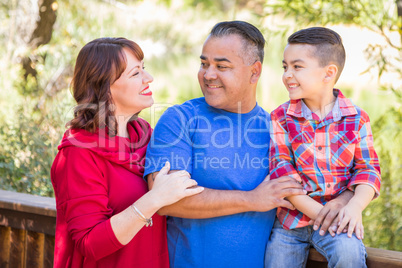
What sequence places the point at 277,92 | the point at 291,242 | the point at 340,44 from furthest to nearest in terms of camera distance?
the point at 277,92 < the point at 340,44 < the point at 291,242

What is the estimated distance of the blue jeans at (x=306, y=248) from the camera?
174 cm

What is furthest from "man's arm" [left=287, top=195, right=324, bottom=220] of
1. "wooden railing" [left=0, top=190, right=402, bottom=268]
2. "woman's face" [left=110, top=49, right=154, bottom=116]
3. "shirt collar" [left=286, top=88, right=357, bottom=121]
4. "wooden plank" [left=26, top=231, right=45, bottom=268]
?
"wooden plank" [left=26, top=231, right=45, bottom=268]

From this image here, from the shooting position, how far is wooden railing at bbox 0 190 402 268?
230 centimetres

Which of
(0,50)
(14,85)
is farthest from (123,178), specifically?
(0,50)

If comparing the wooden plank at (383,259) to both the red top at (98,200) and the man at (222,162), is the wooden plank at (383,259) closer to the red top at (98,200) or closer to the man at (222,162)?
the man at (222,162)

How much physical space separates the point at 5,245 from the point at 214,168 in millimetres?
1250

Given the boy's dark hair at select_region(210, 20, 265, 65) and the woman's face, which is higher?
the boy's dark hair at select_region(210, 20, 265, 65)

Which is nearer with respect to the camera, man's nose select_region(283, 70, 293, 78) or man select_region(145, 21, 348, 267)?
man select_region(145, 21, 348, 267)

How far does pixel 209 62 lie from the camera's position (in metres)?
2.17

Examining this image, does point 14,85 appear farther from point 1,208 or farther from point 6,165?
point 1,208

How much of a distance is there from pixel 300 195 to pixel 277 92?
17.9 ft

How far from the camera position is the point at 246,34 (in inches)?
87.7

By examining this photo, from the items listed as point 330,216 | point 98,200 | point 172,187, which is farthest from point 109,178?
point 330,216

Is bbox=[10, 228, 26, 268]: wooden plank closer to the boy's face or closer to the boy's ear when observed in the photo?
the boy's face
